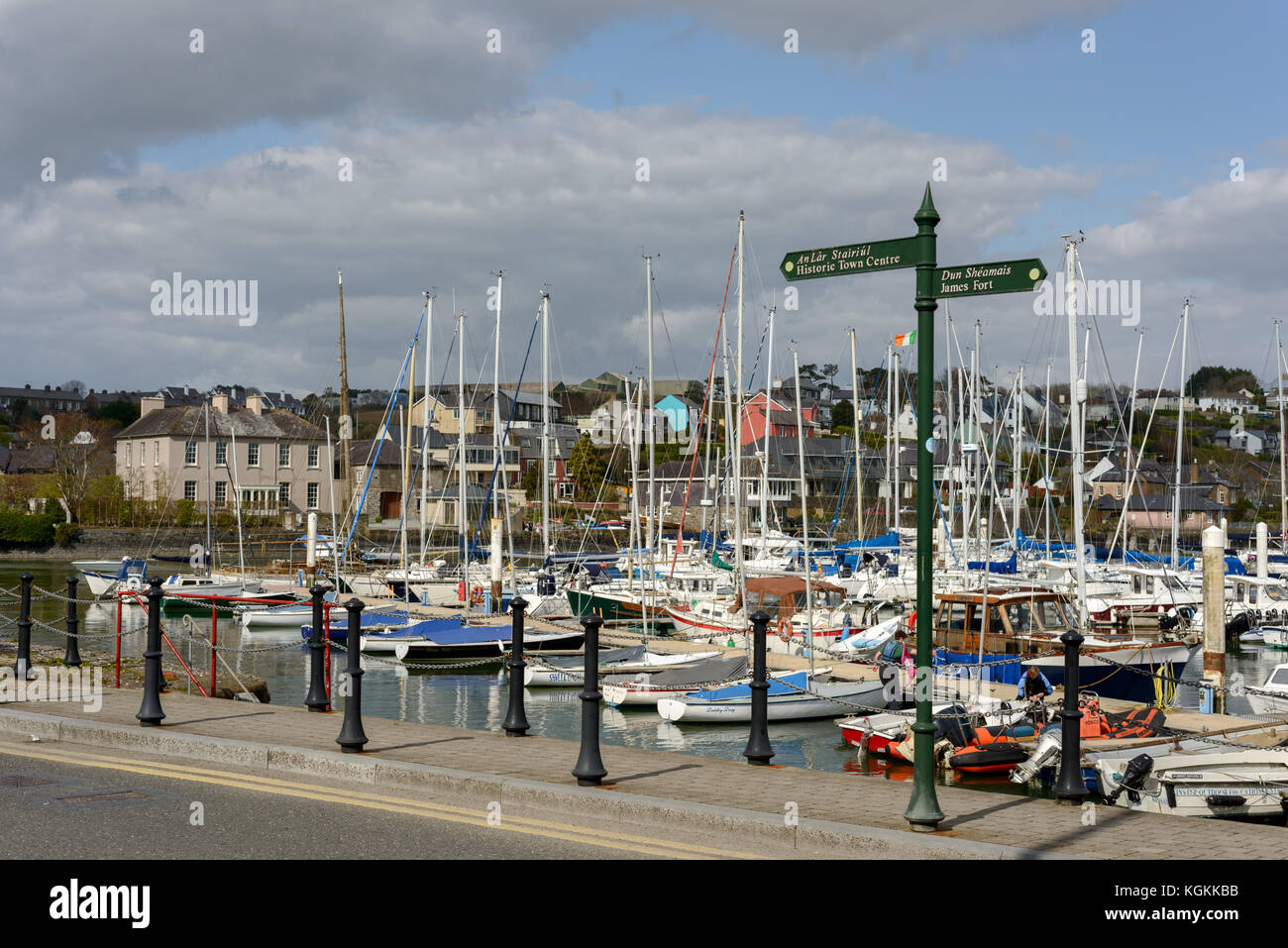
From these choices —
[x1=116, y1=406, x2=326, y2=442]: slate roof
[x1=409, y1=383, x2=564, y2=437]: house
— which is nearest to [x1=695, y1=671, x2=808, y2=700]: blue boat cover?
[x1=116, y1=406, x2=326, y2=442]: slate roof

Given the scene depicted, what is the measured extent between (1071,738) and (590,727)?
3813 millimetres

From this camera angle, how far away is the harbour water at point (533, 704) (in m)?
23.2

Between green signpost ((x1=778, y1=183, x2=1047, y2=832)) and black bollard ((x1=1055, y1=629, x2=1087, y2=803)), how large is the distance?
1.46 metres

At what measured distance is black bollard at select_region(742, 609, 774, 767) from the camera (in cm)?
1097

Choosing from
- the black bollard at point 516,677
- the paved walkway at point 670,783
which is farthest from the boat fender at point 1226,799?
the black bollard at point 516,677

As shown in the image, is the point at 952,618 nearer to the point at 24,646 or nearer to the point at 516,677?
the point at 516,677

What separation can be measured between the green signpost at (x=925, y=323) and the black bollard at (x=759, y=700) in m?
2.39

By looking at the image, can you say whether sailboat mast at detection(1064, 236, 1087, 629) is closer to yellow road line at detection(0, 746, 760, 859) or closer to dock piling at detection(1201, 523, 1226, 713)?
dock piling at detection(1201, 523, 1226, 713)

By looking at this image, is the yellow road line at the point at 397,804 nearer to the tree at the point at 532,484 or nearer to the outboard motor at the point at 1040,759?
the outboard motor at the point at 1040,759

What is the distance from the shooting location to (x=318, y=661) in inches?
546

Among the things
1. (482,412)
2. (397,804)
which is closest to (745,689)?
(397,804)
